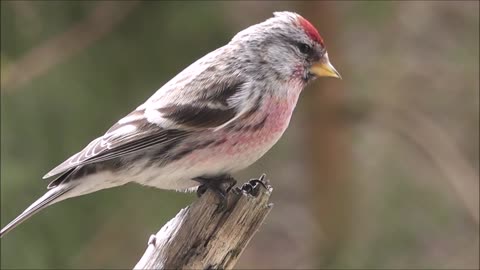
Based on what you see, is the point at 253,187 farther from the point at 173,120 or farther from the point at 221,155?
the point at 173,120

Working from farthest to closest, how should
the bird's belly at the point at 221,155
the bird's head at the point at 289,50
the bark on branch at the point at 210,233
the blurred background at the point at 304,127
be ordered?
1. the blurred background at the point at 304,127
2. the bird's head at the point at 289,50
3. the bird's belly at the point at 221,155
4. the bark on branch at the point at 210,233

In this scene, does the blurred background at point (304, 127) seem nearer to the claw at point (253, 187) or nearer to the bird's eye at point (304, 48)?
the bird's eye at point (304, 48)

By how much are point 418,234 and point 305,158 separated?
0.75m

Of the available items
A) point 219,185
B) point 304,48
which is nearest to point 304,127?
point 304,48

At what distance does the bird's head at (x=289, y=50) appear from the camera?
2592 mm

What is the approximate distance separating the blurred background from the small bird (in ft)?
4.19

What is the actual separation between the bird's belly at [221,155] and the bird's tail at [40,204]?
0.74 ft

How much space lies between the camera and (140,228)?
4.05m

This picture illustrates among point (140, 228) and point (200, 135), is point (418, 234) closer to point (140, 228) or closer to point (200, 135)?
point (140, 228)

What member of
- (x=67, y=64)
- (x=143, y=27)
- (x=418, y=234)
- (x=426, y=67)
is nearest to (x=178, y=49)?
(x=143, y=27)

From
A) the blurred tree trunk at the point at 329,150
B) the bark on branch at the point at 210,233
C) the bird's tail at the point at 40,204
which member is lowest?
the bird's tail at the point at 40,204

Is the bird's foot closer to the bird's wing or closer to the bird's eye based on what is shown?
the bird's wing

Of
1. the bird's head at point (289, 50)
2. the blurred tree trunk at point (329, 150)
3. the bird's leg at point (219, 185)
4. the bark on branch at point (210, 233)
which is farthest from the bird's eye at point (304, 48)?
the blurred tree trunk at point (329, 150)

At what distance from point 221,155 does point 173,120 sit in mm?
179
